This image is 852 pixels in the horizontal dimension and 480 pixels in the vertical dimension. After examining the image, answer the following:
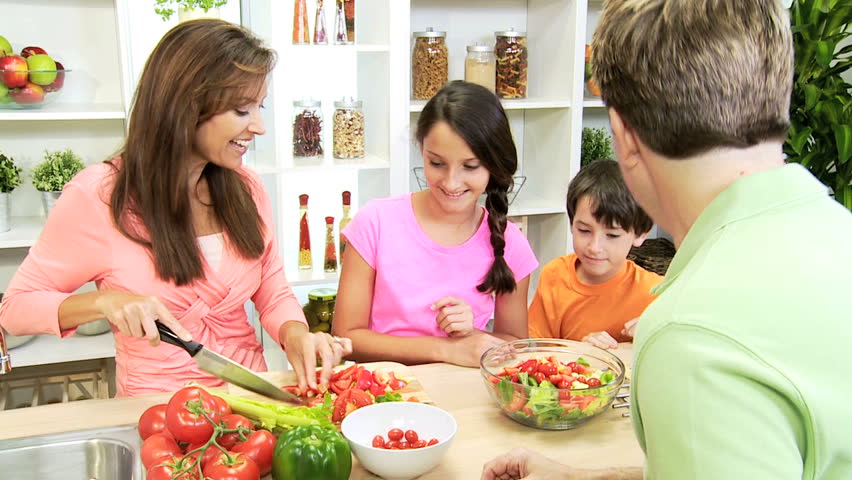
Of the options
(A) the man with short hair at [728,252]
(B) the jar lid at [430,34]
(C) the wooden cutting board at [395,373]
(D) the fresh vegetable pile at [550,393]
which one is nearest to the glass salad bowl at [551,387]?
(D) the fresh vegetable pile at [550,393]

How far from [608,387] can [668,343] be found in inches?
27.2

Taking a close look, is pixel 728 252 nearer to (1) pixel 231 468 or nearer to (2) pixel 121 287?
(1) pixel 231 468

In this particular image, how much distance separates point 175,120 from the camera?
5.18 feet

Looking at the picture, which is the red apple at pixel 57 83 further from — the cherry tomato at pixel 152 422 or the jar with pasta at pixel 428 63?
the cherry tomato at pixel 152 422

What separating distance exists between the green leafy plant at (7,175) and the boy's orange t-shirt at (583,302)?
1740mm

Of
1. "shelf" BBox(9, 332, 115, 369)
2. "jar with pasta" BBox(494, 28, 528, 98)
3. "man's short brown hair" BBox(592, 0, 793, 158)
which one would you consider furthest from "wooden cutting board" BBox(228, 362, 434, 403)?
"jar with pasta" BBox(494, 28, 528, 98)

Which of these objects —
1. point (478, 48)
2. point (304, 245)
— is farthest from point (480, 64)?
point (304, 245)

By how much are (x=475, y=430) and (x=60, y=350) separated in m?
1.76

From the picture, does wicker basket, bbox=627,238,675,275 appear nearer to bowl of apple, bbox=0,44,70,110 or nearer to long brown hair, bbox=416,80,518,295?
long brown hair, bbox=416,80,518,295

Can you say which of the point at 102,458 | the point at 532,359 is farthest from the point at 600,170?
the point at 102,458

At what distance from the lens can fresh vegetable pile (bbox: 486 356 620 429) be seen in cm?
128

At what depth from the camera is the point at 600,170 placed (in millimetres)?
1962

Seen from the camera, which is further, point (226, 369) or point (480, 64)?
point (480, 64)

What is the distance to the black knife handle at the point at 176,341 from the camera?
1283mm
